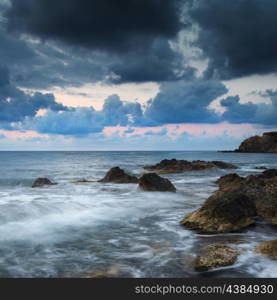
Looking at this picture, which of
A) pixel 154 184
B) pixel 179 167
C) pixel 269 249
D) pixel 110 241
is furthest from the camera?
pixel 179 167

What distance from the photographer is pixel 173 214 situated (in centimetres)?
1162

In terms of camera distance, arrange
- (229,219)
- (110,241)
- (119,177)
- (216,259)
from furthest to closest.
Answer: (119,177) < (229,219) < (110,241) < (216,259)

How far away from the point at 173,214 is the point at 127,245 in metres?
4.27

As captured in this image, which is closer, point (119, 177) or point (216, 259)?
point (216, 259)

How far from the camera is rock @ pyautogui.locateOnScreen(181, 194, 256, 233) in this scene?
848 centimetres

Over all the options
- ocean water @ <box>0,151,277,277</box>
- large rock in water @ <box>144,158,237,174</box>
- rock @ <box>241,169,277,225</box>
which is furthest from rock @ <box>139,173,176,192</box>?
large rock in water @ <box>144,158,237,174</box>

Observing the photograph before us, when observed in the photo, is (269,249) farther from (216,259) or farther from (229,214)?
(229,214)

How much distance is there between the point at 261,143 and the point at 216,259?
165229 millimetres

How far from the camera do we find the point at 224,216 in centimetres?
868

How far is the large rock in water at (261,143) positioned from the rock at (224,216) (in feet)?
514

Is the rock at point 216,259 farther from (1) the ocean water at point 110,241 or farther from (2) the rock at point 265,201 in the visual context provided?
(2) the rock at point 265,201

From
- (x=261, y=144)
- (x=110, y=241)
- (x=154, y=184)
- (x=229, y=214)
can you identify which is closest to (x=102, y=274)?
(x=110, y=241)
